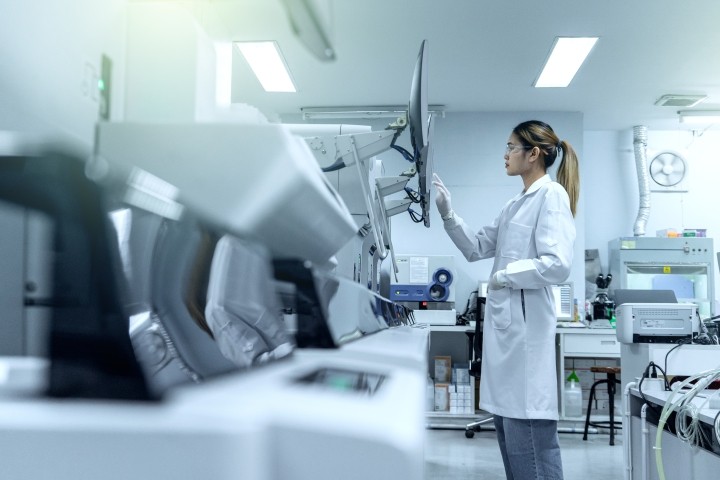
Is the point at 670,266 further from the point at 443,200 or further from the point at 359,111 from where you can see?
the point at 443,200

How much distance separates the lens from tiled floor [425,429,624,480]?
3133 mm

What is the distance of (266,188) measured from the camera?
71cm

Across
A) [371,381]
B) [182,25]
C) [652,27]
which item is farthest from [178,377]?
[652,27]

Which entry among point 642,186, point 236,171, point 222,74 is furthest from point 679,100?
point 236,171

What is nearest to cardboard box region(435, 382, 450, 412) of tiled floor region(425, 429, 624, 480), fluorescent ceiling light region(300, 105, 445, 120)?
tiled floor region(425, 429, 624, 480)

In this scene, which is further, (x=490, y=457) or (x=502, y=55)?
(x=502, y=55)

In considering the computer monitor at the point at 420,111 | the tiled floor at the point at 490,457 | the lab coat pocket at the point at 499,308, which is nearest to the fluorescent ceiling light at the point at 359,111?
the tiled floor at the point at 490,457

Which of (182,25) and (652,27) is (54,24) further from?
(652,27)

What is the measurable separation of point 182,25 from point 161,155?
10.3 inches

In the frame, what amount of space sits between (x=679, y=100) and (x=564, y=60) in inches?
52.3

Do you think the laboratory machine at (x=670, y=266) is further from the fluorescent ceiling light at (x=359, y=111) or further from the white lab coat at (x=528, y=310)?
the white lab coat at (x=528, y=310)

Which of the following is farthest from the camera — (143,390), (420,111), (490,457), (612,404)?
(612,404)

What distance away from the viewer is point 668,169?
580cm

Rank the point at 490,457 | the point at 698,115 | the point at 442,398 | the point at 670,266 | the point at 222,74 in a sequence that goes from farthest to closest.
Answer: the point at 698,115 → the point at 670,266 → the point at 442,398 → the point at 490,457 → the point at 222,74
